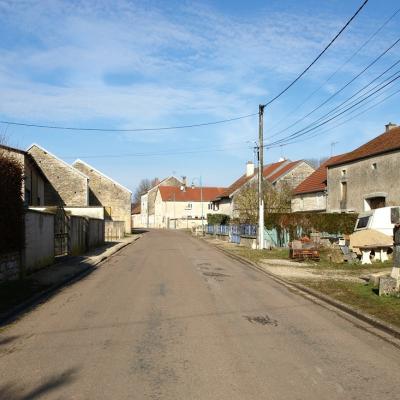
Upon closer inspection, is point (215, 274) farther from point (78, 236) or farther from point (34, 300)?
point (78, 236)

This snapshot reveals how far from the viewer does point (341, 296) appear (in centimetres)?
1202

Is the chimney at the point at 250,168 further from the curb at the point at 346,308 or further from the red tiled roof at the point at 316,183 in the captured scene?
the curb at the point at 346,308

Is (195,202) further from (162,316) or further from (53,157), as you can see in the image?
(162,316)

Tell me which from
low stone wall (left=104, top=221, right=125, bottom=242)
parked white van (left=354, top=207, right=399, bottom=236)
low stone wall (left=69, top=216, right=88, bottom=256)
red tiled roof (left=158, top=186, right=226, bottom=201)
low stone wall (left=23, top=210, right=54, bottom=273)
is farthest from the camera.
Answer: red tiled roof (left=158, top=186, right=226, bottom=201)

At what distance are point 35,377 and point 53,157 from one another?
50.6m

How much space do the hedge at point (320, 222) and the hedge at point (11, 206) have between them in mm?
Answer: 18278

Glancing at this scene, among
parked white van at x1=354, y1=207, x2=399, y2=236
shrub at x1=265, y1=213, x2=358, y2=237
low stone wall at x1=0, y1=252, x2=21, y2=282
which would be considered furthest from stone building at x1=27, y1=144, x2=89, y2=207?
low stone wall at x1=0, y1=252, x2=21, y2=282

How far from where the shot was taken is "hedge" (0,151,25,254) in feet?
43.5

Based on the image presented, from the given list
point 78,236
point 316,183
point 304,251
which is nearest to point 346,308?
point 304,251

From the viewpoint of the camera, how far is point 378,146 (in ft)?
116

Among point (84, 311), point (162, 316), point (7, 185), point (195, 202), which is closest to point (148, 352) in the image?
point (162, 316)

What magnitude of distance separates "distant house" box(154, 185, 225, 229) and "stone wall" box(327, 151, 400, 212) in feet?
192

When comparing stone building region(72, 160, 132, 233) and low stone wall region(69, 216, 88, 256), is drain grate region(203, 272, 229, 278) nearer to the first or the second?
low stone wall region(69, 216, 88, 256)

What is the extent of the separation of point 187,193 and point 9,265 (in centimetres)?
9197
